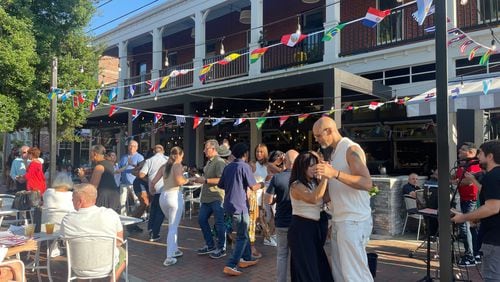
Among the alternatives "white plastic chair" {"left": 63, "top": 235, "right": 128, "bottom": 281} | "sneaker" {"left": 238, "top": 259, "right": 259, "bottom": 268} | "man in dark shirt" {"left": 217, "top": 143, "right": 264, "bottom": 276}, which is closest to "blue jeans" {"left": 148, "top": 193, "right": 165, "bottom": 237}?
"man in dark shirt" {"left": 217, "top": 143, "right": 264, "bottom": 276}

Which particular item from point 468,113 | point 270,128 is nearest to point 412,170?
point 468,113

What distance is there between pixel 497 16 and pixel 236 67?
809 cm

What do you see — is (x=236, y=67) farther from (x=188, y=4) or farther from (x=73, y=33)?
(x=73, y=33)

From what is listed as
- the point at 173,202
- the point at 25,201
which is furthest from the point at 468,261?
the point at 25,201

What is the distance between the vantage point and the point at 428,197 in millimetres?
5652

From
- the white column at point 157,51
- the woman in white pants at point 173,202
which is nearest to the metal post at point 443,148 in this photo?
the woman in white pants at point 173,202

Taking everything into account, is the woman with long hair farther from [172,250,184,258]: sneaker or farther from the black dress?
the black dress

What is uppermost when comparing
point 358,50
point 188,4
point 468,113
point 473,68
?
point 188,4

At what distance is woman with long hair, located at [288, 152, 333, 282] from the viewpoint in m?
3.65

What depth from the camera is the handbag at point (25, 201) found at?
22.8ft

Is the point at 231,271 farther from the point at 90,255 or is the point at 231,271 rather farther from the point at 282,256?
the point at 90,255

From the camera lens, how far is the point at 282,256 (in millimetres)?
4426

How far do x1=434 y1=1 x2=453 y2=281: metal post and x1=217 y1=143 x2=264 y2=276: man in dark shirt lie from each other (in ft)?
→ 9.07

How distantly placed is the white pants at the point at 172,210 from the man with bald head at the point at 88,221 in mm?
1480
